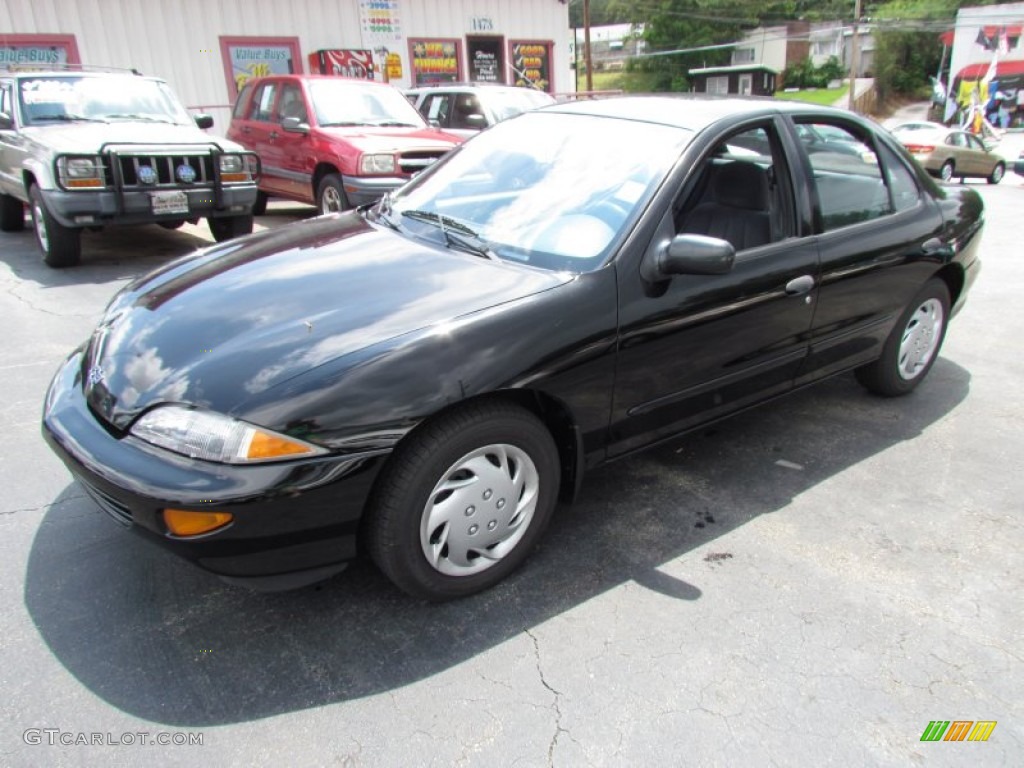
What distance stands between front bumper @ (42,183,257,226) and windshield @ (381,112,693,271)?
4.06m

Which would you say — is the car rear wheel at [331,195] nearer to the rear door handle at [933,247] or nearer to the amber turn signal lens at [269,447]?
the rear door handle at [933,247]

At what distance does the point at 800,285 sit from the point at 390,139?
5834mm

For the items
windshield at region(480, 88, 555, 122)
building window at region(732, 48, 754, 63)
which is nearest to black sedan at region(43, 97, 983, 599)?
windshield at region(480, 88, 555, 122)

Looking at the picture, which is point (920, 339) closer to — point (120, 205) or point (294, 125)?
point (120, 205)

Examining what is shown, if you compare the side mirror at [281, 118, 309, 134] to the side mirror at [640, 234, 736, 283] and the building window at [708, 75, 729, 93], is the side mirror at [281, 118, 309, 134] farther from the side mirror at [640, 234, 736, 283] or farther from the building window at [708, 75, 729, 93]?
the building window at [708, 75, 729, 93]

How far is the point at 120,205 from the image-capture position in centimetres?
645

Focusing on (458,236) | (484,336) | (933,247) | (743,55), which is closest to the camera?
(484,336)

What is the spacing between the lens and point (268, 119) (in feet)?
29.9

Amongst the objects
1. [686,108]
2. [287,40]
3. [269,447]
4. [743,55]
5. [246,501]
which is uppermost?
[743,55]

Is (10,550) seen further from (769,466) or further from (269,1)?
(269,1)

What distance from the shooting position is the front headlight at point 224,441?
2.06 metres

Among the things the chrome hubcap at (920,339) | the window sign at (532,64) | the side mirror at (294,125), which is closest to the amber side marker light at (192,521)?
the chrome hubcap at (920,339)

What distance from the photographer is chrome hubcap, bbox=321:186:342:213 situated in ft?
26.1

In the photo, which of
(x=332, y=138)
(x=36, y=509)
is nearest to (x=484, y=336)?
(x=36, y=509)
